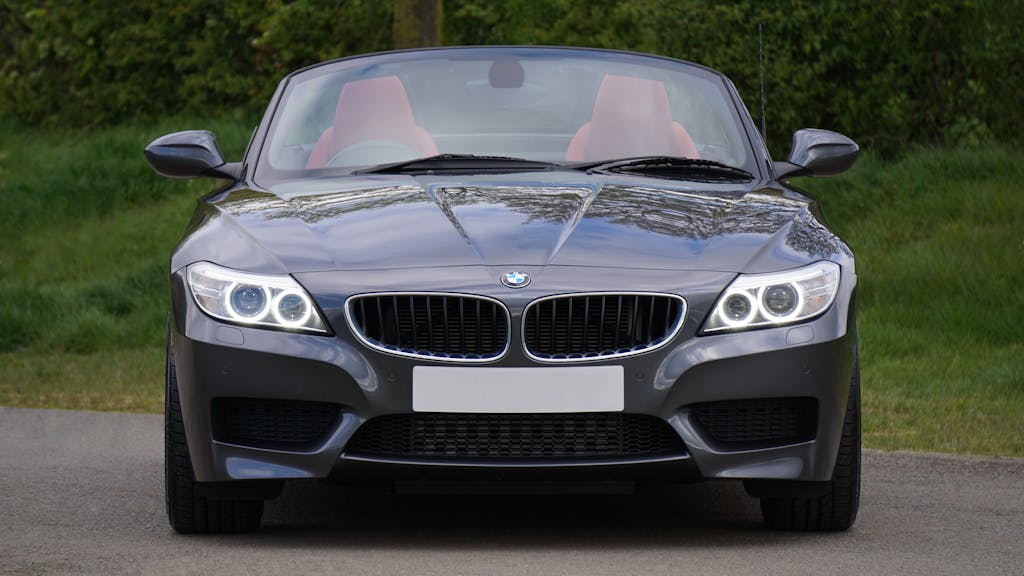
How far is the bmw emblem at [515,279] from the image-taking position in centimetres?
500

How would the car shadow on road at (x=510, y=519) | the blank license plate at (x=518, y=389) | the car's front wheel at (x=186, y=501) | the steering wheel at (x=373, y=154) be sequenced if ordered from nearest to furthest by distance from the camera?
1. the blank license plate at (x=518, y=389)
2. the car's front wheel at (x=186, y=501)
3. the car shadow on road at (x=510, y=519)
4. the steering wheel at (x=373, y=154)

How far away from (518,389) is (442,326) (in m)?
0.26

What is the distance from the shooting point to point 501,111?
21.6 ft

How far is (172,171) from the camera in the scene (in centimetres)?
635

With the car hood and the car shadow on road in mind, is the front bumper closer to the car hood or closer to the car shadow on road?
the car hood

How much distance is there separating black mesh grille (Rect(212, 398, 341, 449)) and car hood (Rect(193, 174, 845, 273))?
1.20ft

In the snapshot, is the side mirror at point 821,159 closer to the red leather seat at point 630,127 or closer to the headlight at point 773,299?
the red leather seat at point 630,127

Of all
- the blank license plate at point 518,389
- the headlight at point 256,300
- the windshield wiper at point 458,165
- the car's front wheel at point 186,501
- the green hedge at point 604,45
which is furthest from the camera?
the green hedge at point 604,45

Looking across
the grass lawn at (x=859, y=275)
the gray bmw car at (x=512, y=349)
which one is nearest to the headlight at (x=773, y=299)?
the gray bmw car at (x=512, y=349)

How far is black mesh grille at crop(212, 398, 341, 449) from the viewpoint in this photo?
16.6ft

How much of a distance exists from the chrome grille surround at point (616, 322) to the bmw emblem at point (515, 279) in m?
0.07

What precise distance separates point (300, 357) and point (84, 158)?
14179 millimetres

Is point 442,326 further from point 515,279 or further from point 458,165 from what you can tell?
point 458,165

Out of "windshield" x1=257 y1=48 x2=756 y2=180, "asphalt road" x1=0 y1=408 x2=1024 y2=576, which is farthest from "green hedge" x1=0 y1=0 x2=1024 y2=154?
"windshield" x1=257 y1=48 x2=756 y2=180
